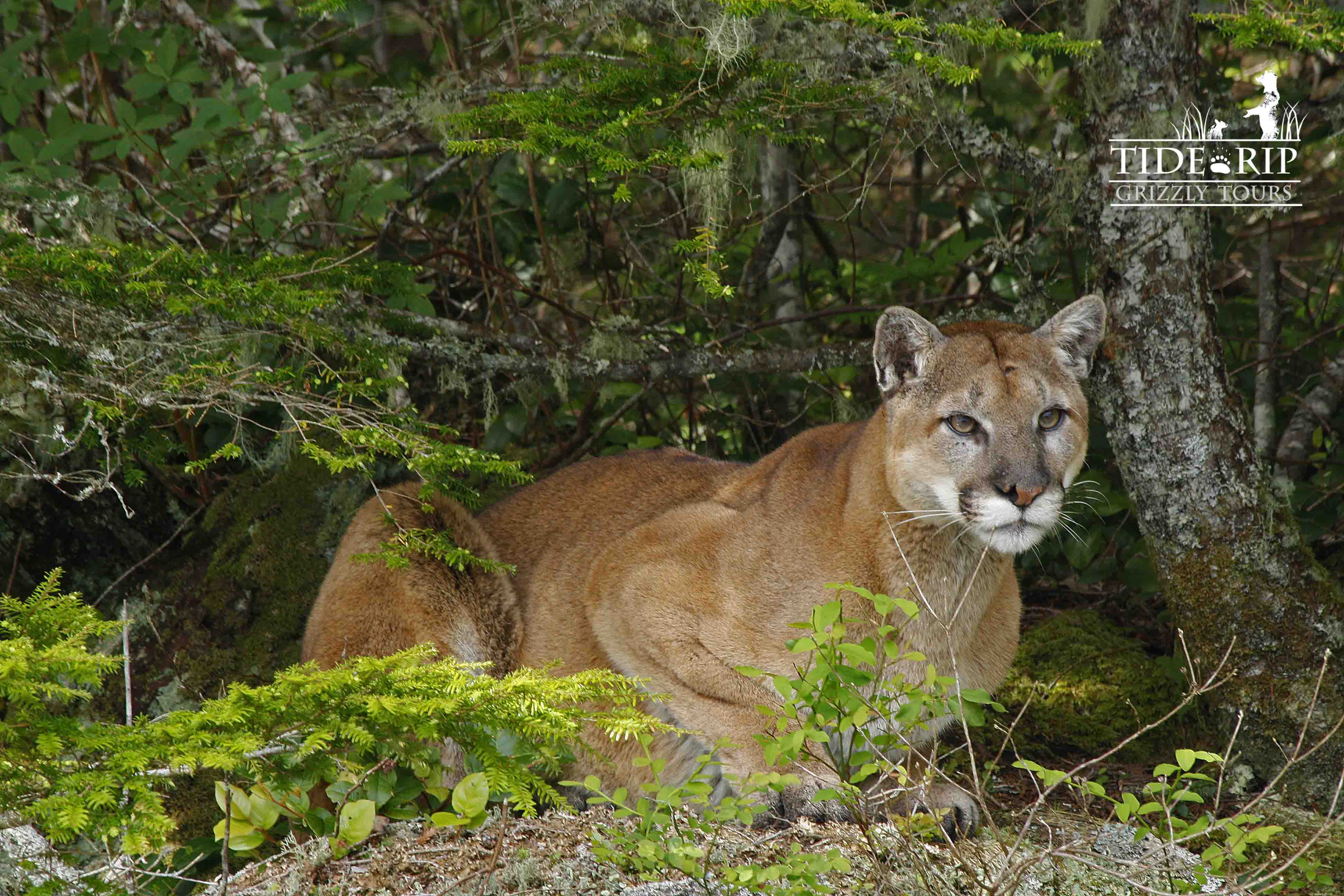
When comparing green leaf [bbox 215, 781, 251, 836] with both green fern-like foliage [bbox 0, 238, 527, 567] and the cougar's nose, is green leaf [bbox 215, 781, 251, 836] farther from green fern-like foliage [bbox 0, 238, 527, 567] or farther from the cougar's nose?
the cougar's nose

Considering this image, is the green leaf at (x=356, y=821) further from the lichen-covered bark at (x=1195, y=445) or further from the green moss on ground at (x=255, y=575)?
the lichen-covered bark at (x=1195, y=445)

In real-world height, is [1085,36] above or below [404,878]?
above

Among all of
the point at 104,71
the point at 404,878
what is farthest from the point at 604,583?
the point at 104,71

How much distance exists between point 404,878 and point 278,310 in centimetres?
190

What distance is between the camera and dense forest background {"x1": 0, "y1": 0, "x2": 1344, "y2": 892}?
394 centimetres

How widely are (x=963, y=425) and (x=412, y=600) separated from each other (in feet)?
7.40

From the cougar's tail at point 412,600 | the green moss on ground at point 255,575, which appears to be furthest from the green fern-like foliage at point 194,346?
the green moss on ground at point 255,575

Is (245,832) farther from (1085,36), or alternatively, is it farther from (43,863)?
(1085,36)

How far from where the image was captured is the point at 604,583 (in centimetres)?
469

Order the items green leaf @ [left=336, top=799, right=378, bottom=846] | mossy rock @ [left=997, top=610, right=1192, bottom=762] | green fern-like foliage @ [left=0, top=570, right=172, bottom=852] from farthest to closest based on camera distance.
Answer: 1. mossy rock @ [left=997, top=610, right=1192, bottom=762]
2. green leaf @ [left=336, top=799, right=378, bottom=846]
3. green fern-like foliage @ [left=0, top=570, right=172, bottom=852]

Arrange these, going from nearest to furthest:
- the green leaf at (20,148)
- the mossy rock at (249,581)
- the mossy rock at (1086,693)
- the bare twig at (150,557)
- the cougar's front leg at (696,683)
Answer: the cougar's front leg at (696,683) → the green leaf at (20,148) → the mossy rock at (1086,693) → the mossy rock at (249,581) → the bare twig at (150,557)

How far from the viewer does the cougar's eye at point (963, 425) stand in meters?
3.95

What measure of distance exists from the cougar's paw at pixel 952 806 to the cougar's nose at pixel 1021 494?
101 cm

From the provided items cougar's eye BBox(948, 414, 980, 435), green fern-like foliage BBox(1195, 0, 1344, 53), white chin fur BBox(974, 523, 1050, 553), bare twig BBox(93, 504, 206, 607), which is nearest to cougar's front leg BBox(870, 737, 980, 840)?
white chin fur BBox(974, 523, 1050, 553)
